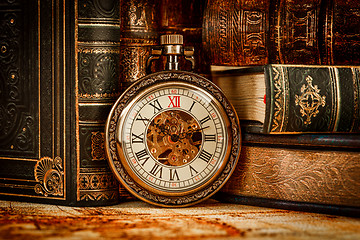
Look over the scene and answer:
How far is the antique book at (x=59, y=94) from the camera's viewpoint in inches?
60.8

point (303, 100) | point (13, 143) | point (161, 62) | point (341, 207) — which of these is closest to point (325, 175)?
point (341, 207)

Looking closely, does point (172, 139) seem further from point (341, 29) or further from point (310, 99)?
point (341, 29)

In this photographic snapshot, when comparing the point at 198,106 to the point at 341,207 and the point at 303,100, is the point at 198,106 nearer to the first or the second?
the point at 303,100

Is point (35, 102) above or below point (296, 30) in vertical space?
below

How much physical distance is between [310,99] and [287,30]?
0.88 ft

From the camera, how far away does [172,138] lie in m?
1.55

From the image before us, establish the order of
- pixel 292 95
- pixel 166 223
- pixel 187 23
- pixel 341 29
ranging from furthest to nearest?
pixel 187 23 < pixel 341 29 < pixel 292 95 < pixel 166 223

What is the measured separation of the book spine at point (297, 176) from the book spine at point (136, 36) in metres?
0.44

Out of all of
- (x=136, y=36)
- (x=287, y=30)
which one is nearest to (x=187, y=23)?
(x=136, y=36)

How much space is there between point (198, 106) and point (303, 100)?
0.31 m

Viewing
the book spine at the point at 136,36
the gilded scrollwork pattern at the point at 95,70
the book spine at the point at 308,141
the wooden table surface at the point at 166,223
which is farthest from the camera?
the book spine at the point at 136,36

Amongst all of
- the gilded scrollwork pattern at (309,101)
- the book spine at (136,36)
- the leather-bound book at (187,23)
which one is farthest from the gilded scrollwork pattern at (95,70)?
the gilded scrollwork pattern at (309,101)

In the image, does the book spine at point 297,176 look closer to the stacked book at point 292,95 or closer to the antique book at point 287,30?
the stacked book at point 292,95

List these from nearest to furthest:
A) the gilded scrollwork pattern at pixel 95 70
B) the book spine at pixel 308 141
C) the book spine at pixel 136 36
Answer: the book spine at pixel 308 141, the gilded scrollwork pattern at pixel 95 70, the book spine at pixel 136 36
